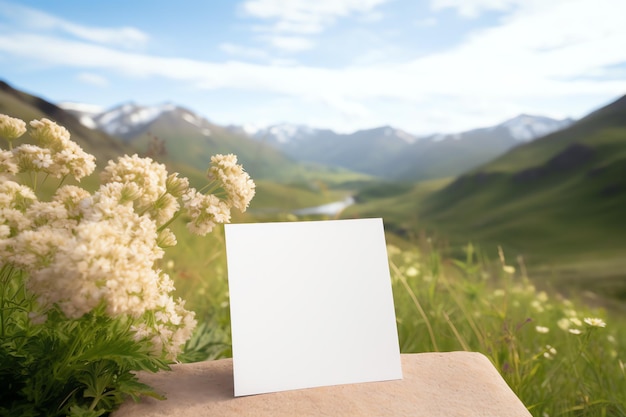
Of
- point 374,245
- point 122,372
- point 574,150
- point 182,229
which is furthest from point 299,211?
point 574,150

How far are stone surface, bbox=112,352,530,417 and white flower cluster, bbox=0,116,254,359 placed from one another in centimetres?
16

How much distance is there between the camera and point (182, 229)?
4605mm

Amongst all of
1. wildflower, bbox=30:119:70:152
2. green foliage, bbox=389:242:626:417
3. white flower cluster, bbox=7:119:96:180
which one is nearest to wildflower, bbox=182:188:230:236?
white flower cluster, bbox=7:119:96:180

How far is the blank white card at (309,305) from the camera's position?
1.69 meters

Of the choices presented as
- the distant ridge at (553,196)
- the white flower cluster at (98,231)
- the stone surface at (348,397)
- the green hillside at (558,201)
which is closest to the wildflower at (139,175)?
the white flower cluster at (98,231)

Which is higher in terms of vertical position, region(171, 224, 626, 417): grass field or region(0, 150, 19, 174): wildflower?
region(0, 150, 19, 174): wildflower

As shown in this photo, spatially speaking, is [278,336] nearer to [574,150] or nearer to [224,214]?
[224,214]

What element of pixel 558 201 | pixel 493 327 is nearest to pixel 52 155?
pixel 493 327

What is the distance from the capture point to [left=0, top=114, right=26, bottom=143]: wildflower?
177 centimetres

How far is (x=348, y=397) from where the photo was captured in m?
1.66

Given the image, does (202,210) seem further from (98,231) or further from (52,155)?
(52,155)

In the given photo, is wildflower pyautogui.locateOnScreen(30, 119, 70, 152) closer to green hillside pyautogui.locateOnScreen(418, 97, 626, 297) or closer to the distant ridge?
green hillside pyautogui.locateOnScreen(418, 97, 626, 297)

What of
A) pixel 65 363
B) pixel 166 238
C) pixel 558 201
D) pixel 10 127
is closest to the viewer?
pixel 65 363

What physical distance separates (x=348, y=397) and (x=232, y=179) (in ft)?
2.50
